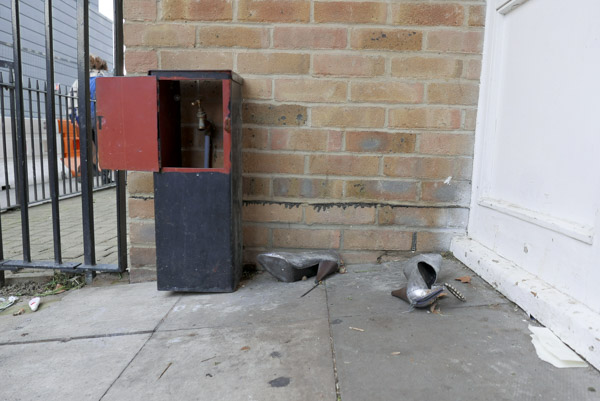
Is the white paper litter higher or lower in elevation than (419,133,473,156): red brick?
lower

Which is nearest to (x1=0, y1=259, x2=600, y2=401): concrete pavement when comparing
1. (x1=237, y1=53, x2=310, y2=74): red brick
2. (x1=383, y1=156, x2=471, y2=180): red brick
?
(x1=383, y1=156, x2=471, y2=180): red brick

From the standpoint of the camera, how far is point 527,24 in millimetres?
2127

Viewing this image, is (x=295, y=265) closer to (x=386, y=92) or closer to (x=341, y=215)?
(x=341, y=215)

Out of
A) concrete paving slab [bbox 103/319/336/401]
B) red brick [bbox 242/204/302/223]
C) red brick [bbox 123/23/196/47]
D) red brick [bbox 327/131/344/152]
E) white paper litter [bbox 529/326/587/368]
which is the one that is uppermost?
red brick [bbox 123/23/196/47]

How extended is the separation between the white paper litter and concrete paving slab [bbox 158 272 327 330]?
92cm

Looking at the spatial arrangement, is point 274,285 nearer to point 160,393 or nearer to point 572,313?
point 160,393

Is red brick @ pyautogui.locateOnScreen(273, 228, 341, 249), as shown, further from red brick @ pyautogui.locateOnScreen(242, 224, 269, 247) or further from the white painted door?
the white painted door

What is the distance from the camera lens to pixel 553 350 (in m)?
1.55

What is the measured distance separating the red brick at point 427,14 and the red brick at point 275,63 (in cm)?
62

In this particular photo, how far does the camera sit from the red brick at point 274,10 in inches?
96.7

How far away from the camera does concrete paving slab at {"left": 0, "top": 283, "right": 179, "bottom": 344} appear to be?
1999mm

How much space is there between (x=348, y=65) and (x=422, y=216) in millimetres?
1092

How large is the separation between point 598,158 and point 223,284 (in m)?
1.92

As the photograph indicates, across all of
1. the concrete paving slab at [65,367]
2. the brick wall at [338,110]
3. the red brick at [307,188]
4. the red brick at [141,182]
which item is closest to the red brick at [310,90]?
the brick wall at [338,110]
